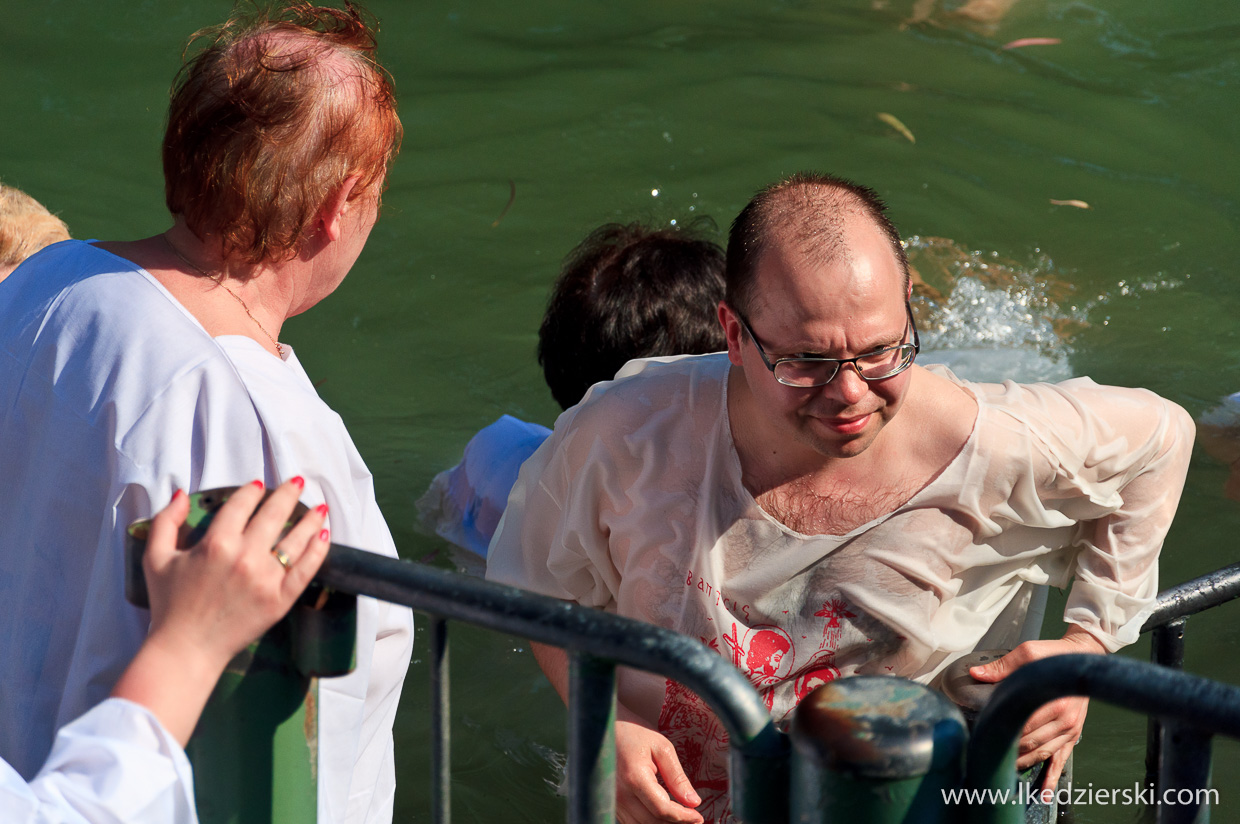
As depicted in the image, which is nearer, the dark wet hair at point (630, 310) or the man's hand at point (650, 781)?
the man's hand at point (650, 781)

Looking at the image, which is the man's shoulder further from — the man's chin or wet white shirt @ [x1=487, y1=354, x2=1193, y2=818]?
the man's chin

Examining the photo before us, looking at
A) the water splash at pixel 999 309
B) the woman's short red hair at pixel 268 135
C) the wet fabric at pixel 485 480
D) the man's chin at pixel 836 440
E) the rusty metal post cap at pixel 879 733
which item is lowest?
the water splash at pixel 999 309

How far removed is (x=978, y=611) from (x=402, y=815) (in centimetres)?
200

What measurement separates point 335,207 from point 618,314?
129 cm

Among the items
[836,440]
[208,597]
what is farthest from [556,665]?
[208,597]

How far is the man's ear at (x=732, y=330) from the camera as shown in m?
2.49

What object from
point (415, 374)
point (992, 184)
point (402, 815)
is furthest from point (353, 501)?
point (992, 184)

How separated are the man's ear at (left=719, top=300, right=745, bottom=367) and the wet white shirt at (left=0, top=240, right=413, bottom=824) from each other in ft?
2.73

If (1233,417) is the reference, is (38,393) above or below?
above

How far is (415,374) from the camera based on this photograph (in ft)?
20.1

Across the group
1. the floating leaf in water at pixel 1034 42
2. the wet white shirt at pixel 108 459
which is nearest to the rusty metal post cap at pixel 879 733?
the wet white shirt at pixel 108 459

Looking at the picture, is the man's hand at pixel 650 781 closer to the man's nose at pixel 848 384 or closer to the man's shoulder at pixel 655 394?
the man's shoulder at pixel 655 394

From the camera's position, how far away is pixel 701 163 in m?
7.41

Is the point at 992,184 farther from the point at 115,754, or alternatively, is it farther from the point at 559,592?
the point at 115,754
